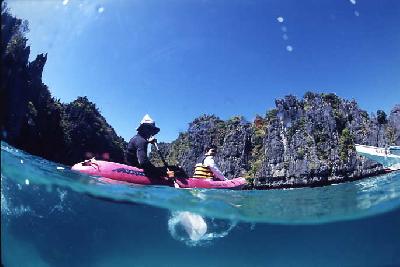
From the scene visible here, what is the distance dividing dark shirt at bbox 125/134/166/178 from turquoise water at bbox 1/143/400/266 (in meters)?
1.47

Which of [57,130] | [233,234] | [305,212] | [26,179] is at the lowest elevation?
[233,234]

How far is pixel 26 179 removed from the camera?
603 inches

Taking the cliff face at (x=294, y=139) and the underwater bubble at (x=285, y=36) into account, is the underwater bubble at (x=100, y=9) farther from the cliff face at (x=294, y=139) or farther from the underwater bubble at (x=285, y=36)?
the underwater bubble at (x=285, y=36)

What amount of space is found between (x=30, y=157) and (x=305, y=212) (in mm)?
13923

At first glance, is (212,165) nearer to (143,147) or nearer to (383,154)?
(143,147)

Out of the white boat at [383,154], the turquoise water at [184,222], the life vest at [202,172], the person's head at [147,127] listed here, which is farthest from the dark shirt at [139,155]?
the white boat at [383,154]

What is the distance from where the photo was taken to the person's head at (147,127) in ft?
27.7

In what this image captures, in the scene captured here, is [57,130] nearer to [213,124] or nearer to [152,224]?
[213,124]

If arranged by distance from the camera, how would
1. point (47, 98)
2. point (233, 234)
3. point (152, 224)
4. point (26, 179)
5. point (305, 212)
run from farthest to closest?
point (233, 234)
point (152, 224)
point (305, 212)
point (26, 179)
point (47, 98)

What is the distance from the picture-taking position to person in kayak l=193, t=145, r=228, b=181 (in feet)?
33.5

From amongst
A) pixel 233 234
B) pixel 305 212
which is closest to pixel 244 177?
pixel 305 212

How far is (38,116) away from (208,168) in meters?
4.94

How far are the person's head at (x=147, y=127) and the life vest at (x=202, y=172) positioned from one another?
2213 mm

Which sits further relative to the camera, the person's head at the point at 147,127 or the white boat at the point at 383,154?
the white boat at the point at 383,154
